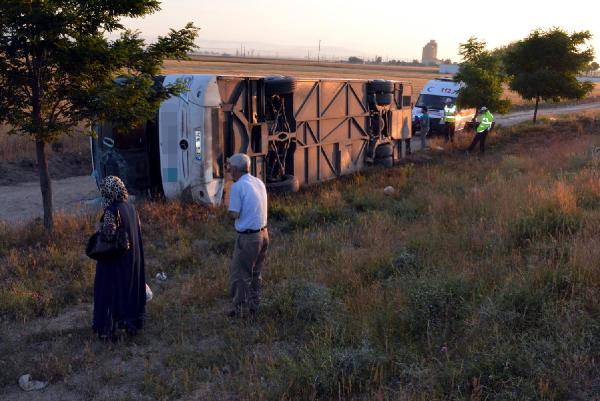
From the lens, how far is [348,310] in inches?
231

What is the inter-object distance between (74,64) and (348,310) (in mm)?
4896

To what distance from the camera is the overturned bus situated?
10.3 meters

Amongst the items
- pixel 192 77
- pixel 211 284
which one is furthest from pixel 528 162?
pixel 211 284

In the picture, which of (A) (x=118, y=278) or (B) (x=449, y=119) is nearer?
(A) (x=118, y=278)

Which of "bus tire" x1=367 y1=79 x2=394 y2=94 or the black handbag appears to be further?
"bus tire" x1=367 y1=79 x2=394 y2=94

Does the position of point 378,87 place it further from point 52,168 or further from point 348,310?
point 348,310

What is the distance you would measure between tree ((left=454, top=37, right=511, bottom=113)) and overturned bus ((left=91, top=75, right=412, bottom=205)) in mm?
10408

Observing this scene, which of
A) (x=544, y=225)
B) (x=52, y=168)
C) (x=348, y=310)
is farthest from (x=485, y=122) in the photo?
(x=348, y=310)

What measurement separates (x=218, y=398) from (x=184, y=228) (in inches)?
209

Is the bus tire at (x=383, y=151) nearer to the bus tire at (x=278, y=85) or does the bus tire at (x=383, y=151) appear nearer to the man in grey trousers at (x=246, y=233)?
the bus tire at (x=278, y=85)

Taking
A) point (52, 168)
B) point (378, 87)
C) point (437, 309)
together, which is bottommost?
point (52, 168)

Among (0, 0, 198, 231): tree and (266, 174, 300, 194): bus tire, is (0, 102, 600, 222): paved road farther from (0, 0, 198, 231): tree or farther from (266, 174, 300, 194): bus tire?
(266, 174, 300, 194): bus tire

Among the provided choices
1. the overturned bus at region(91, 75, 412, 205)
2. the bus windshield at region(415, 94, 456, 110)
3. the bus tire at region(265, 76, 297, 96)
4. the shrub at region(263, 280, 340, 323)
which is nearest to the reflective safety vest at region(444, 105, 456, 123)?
the bus windshield at region(415, 94, 456, 110)

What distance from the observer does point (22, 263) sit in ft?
25.4
